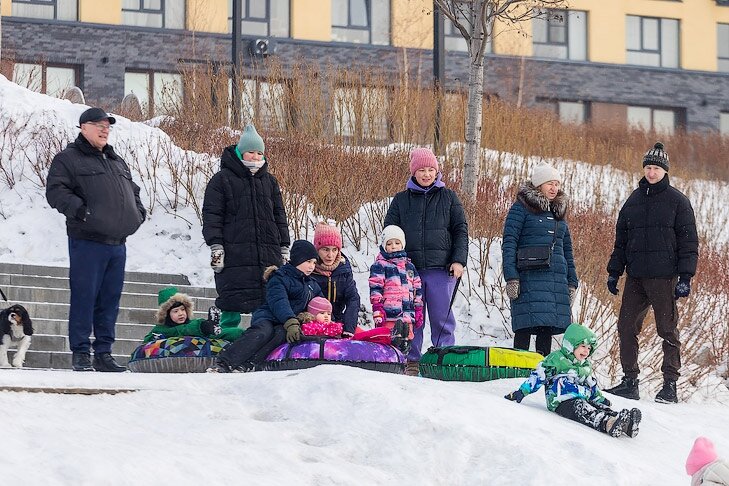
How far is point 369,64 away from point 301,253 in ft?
81.9

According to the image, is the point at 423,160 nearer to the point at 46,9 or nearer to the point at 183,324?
the point at 183,324

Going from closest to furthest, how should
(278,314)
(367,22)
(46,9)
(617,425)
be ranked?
(617,425)
(278,314)
(46,9)
(367,22)

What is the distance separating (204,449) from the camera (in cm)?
592

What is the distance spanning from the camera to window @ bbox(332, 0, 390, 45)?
1361 inches

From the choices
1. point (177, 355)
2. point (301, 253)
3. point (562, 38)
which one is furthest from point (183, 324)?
point (562, 38)

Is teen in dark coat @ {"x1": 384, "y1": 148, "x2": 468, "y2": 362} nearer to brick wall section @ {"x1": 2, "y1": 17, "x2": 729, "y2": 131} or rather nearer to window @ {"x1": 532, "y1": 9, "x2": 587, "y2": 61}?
brick wall section @ {"x1": 2, "y1": 17, "x2": 729, "y2": 131}

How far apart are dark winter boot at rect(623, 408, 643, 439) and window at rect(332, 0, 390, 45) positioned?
1094 inches

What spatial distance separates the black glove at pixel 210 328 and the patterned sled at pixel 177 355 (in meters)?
0.16

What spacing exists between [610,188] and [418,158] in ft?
50.6

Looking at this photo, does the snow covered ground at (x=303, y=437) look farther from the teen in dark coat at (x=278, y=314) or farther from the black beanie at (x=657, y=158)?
the black beanie at (x=657, y=158)

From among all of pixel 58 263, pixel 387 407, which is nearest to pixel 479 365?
pixel 387 407

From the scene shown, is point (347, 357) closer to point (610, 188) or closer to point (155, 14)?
point (610, 188)

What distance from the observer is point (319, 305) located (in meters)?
9.00

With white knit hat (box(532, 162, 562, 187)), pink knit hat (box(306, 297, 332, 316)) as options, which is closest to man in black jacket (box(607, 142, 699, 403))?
white knit hat (box(532, 162, 562, 187))
